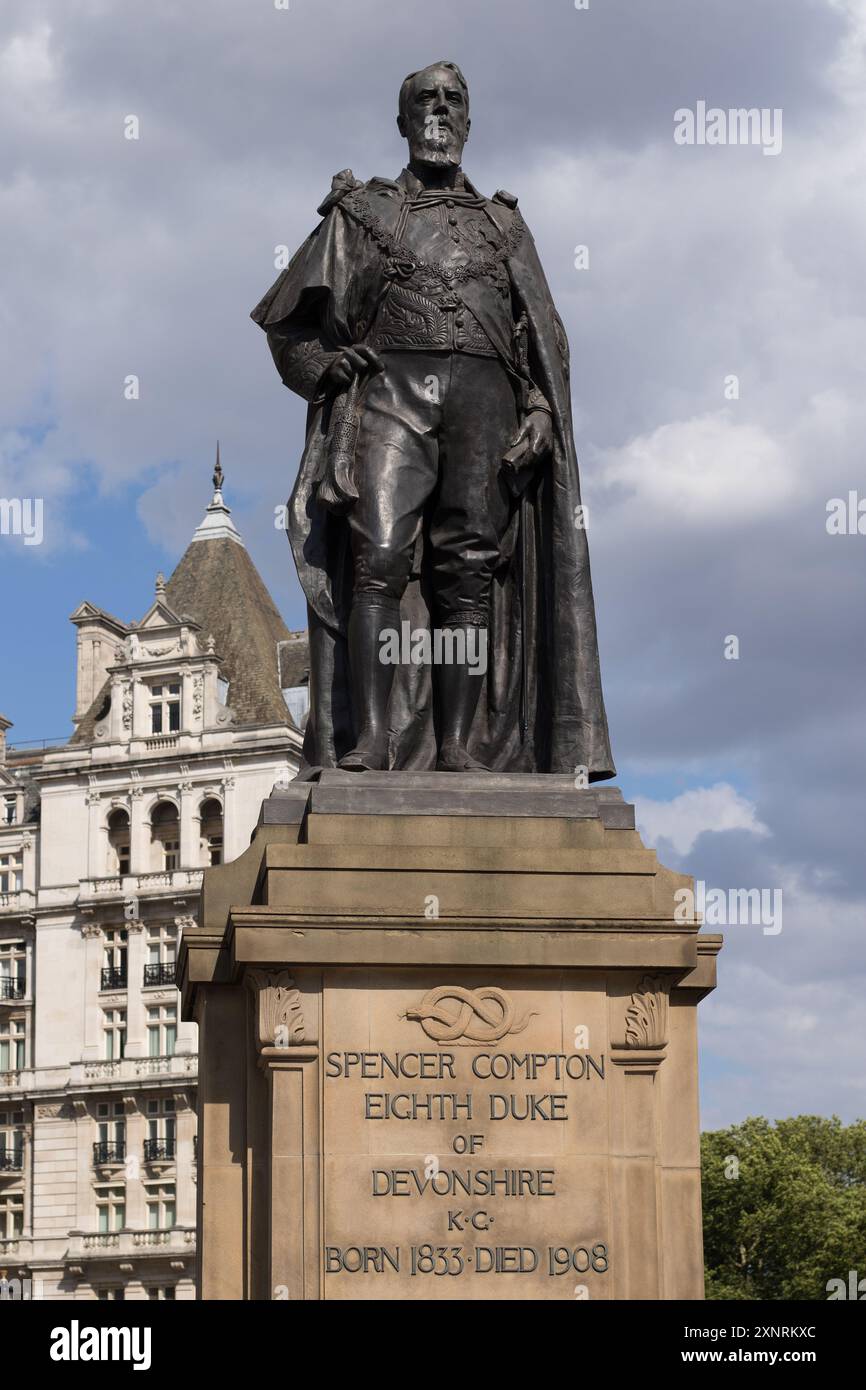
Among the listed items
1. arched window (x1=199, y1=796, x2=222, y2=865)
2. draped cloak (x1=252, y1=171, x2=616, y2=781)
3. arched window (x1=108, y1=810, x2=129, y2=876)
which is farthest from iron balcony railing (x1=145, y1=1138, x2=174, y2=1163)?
draped cloak (x1=252, y1=171, x2=616, y2=781)

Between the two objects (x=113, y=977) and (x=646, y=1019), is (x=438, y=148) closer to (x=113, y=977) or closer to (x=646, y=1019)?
(x=646, y=1019)

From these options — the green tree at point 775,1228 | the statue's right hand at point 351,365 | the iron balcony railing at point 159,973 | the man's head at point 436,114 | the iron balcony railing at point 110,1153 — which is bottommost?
the green tree at point 775,1228

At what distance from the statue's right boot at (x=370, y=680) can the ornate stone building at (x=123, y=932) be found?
70.2 m

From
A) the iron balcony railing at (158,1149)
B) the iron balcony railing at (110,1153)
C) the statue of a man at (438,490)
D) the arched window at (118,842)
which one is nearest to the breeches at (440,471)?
the statue of a man at (438,490)

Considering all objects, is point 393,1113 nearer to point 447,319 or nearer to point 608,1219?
point 608,1219

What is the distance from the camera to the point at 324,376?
14234 mm

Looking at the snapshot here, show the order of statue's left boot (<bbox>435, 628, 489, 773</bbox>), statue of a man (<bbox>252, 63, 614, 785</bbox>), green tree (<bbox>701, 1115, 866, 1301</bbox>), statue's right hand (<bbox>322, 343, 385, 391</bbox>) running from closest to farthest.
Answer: statue's left boot (<bbox>435, 628, 489, 773</bbox>) → statue of a man (<bbox>252, 63, 614, 785</bbox>) → statue's right hand (<bbox>322, 343, 385, 391</bbox>) → green tree (<bbox>701, 1115, 866, 1301</bbox>)

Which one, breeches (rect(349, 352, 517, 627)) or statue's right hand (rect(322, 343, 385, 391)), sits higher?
statue's right hand (rect(322, 343, 385, 391))

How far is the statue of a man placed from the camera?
1400cm

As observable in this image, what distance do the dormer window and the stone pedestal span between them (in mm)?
77824

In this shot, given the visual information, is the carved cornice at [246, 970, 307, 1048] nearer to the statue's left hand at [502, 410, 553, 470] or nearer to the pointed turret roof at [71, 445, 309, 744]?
the statue's left hand at [502, 410, 553, 470]

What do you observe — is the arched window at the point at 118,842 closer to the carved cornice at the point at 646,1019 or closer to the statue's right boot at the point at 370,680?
the statue's right boot at the point at 370,680

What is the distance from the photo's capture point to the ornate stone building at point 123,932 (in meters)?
84.4

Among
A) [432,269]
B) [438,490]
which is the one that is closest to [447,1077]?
[438,490]
